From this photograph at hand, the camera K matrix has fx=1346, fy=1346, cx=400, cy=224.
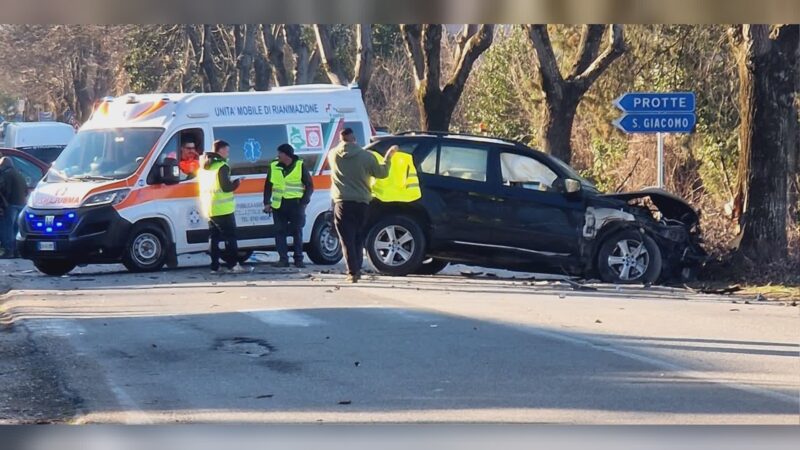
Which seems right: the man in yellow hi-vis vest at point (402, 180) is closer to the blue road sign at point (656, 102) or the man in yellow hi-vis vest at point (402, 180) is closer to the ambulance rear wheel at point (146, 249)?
the blue road sign at point (656, 102)

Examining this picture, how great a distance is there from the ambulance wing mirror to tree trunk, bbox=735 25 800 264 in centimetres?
753

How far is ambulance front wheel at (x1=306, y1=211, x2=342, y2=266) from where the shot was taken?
64.2 ft

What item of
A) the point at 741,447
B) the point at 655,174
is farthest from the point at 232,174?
the point at 741,447

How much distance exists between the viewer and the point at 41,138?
26.1 m

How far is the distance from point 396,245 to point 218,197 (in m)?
2.76

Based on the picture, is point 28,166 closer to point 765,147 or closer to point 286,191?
point 286,191

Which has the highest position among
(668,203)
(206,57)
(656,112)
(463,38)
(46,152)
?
(206,57)

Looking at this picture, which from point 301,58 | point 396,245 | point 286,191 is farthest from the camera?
point 301,58

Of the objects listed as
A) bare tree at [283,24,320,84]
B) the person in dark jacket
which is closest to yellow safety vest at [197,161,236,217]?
the person in dark jacket

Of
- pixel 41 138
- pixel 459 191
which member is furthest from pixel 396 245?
pixel 41 138

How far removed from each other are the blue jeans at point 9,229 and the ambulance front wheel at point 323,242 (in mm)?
4727

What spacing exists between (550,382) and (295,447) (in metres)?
2.07

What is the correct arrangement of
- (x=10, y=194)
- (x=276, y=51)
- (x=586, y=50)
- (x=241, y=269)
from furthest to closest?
(x=276, y=51)
(x=586, y=50)
(x=10, y=194)
(x=241, y=269)

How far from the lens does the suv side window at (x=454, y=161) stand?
1652cm
